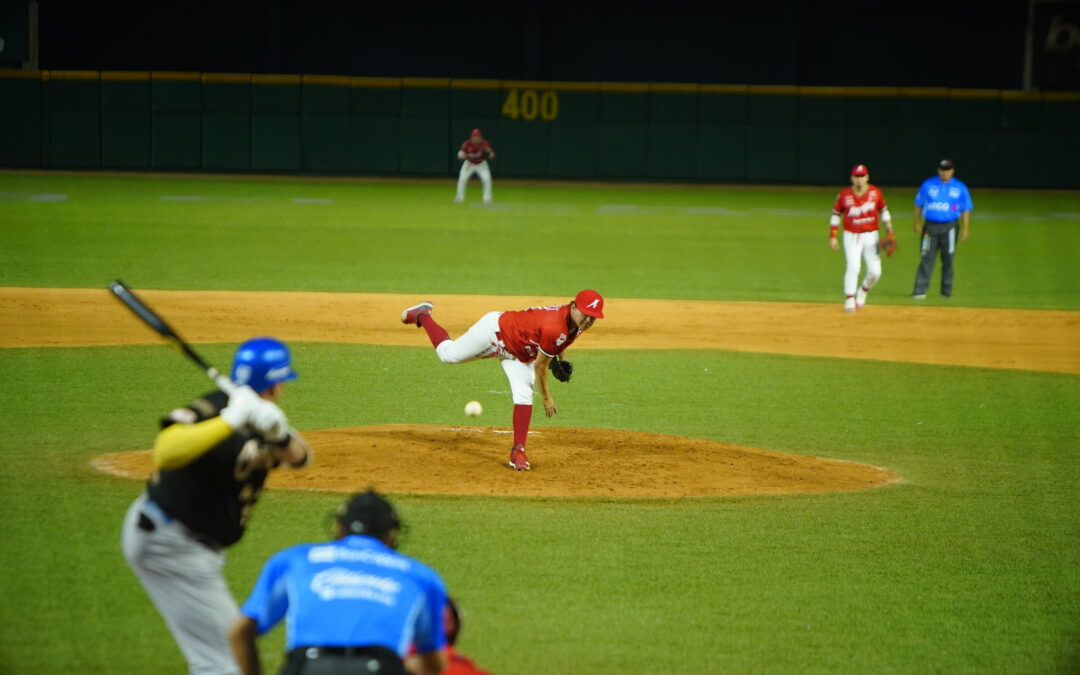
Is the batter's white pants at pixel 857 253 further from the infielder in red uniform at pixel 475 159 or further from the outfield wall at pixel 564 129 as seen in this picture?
the outfield wall at pixel 564 129

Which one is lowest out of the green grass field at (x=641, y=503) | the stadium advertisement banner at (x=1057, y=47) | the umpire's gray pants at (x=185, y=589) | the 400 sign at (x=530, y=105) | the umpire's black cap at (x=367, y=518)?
the green grass field at (x=641, y=503)

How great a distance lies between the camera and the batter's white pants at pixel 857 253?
19.4m

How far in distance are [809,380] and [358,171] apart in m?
26.5

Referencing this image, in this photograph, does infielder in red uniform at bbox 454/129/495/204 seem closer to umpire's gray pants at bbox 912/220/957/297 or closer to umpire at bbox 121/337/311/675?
umpire's gray pants at bbox 912/220/957/297

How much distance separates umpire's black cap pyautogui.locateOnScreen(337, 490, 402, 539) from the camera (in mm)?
4512

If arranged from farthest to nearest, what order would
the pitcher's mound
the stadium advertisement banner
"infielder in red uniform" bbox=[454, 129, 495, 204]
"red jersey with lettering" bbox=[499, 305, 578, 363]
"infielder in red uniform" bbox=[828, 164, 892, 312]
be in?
"infielder in red uniform" bbox=[454, 129, 495, 204] < the stadium advertisement banner < "infielder in red uniform" bbox=[828, 164, 892, 312] < "red jersey with lettering" bbox=[499, 305, 578, 363] < the pitcher's mound

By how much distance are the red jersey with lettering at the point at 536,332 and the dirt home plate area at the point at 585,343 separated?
908mm

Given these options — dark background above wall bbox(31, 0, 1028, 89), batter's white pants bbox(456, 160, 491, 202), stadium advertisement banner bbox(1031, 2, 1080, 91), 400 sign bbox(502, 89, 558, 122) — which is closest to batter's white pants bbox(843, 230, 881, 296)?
stadium advertisement banner bbox(1031, 2, 1080, 91)

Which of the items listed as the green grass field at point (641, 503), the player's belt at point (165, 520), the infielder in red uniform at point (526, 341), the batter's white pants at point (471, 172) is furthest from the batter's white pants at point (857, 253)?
the batter's white pants at point (471, 172)

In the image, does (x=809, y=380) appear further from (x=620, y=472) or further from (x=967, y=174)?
(x=967, y=174)

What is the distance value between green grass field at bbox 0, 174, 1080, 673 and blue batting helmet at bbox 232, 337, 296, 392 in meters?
1.63

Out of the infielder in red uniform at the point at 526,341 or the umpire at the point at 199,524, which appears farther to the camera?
the infielder in red uniform at the point at 526,341

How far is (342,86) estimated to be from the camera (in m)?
39.1

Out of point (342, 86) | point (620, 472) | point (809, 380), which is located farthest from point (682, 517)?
point (342, 86)
